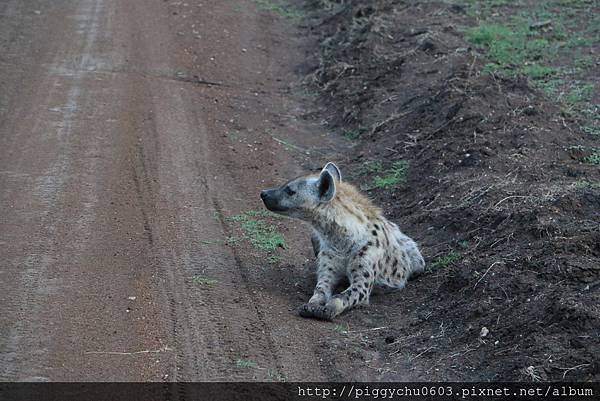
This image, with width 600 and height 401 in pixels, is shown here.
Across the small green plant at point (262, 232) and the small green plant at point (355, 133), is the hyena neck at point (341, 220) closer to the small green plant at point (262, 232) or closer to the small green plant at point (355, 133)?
the small green plant at point (262, 232)

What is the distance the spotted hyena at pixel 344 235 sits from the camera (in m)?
7.20

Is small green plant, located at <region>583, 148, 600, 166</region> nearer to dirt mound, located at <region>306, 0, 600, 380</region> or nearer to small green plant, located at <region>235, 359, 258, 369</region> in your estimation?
dirt mound, located at <region>306, 0, 600, 380</region>

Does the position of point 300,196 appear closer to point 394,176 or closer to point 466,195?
point 466,195

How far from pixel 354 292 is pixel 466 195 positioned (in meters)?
1.96

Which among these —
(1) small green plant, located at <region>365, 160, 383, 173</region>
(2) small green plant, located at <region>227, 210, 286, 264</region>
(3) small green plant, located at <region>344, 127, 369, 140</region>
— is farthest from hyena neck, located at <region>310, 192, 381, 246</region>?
(3) small green plant, located at <region>344, 127, 369, 140</region>

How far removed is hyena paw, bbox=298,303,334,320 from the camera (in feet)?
21.7

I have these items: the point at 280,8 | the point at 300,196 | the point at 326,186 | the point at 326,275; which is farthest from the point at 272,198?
the point at 280,8

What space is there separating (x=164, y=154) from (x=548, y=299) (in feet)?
16.6

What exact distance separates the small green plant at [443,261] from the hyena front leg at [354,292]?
1.99 feet

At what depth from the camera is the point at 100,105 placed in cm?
1115

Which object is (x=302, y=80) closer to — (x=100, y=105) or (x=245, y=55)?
(x=245, y=55)

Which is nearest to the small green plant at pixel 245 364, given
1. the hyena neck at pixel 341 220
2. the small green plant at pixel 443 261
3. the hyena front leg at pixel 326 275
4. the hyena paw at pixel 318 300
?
the hyena paw at pixel 318 300

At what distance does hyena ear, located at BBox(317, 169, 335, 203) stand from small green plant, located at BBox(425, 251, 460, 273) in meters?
1.04

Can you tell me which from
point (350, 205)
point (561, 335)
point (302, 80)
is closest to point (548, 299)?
point (561, 335)
